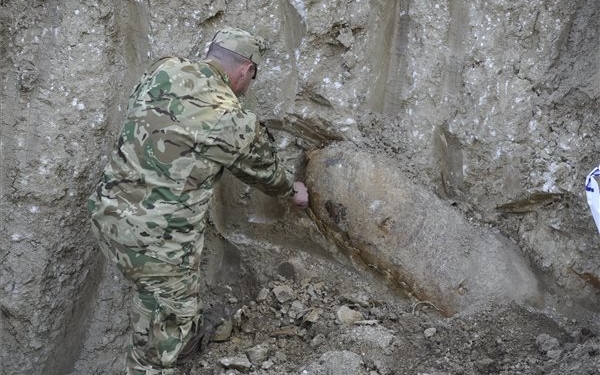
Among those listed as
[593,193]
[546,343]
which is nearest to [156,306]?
[546,343]

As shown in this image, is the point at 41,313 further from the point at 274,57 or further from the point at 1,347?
the point at 274,57

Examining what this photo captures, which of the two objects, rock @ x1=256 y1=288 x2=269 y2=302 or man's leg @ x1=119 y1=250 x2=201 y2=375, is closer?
man's leg @ x1=119 y1=250 x2=201 y2=375

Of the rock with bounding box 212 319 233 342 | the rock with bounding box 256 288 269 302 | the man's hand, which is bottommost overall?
the rock with bounding box 212 319 233 342

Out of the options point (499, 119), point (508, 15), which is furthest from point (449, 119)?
point (508, 15)

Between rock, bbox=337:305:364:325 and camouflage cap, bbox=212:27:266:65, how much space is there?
3.30 feet

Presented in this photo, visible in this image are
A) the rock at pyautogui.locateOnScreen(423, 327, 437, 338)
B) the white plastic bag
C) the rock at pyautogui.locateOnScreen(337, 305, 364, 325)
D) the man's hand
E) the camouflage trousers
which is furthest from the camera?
the man's hand

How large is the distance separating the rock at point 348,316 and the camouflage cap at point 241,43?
3.30 ft

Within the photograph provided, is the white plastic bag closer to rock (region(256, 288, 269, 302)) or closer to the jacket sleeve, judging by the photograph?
the jacket sleeve

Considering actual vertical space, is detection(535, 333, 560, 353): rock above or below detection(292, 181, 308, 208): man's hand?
above

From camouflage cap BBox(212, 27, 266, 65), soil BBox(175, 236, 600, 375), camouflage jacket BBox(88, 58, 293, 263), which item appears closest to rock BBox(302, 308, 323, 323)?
soil BBox(175, 236, 600, 375)

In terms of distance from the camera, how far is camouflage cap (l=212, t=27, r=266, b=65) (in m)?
2.96

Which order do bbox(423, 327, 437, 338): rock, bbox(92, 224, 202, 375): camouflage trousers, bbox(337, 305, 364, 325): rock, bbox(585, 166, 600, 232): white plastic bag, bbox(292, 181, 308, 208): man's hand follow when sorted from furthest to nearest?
bbox(292, 181, 308, 208): man's hand < bbox(337, 305, 364, 325): rock < bbox(423, 327, 437, 338): rock < bbox(92, 224, 202, 375): camouflage trousers < bbox(585, 166, 600, 232): white plastic bag

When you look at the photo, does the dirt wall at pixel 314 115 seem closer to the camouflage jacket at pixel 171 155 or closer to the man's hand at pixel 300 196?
the man's hand at pixel 300 196

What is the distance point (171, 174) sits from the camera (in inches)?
111
